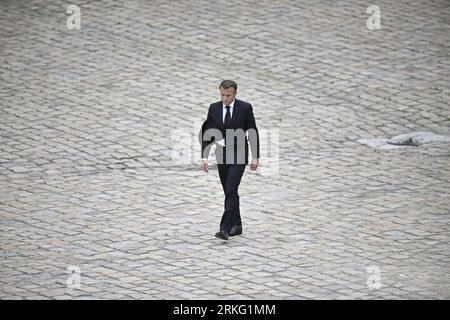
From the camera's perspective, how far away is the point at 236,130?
10219 millimetres

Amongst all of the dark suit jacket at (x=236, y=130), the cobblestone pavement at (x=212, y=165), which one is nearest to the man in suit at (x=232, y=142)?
the dark suit jacket at (x=236, y=130)

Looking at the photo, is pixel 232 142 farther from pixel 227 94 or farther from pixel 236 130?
pixel 227 94

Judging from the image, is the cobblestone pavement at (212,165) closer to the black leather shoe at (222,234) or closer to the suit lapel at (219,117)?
the black leather shoe at (222,234)

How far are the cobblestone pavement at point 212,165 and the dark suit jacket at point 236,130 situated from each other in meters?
0.96

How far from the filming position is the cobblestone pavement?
368 inches

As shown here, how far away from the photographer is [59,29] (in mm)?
17297

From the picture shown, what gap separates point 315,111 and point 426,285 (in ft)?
18.8

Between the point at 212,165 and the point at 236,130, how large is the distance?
2.55 m

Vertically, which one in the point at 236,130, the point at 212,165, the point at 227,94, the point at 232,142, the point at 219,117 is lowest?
the point at 212,165

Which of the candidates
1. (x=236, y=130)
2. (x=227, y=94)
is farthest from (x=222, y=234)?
(x=227, y=94)

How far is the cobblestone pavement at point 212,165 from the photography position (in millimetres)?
9352

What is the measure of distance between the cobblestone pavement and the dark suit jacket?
0.96 metres
